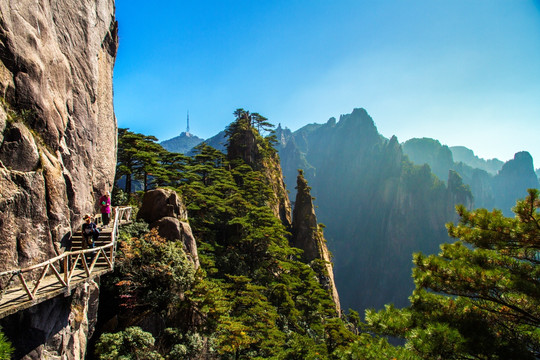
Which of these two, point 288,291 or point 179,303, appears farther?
point 288,291

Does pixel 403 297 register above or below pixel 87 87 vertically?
below

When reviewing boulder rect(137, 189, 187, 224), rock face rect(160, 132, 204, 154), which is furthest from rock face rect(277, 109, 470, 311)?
boulder rect(137, 189, 187, 224)

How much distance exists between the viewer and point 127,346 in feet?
37.3

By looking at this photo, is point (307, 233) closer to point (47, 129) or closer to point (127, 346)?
point (127, 346)

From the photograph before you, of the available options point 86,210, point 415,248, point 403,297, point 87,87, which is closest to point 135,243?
point 86,210

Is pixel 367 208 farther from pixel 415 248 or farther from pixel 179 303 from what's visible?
pixel 179 303

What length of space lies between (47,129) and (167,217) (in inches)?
355

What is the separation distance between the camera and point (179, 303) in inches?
542

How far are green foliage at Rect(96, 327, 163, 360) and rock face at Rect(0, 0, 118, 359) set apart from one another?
922 mm

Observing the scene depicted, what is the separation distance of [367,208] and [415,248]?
25214 millimetres

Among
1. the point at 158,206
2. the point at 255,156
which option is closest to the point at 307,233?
the point at 255,156

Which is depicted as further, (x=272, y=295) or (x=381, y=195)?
(x=381, y=195)

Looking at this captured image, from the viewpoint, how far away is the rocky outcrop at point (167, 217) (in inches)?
647

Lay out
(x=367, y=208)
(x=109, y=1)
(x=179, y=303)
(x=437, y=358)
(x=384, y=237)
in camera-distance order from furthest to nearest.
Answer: (x=367, y=208) → (x=384, y=237) → (x=109, y=1) → (x=179, y=303) → (x=437, y=358)
